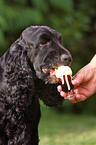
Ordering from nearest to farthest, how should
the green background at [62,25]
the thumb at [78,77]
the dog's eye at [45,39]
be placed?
the dog's eye at [45,39]
the thumb at [78,77]
the green background at [62,25]

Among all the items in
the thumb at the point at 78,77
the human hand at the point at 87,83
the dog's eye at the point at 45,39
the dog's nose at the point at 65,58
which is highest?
the dog's eye at the point at 45,39

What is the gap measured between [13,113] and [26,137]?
29 cm

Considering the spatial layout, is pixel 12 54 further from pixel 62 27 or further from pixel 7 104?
pixel 62 27

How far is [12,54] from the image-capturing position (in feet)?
9.34

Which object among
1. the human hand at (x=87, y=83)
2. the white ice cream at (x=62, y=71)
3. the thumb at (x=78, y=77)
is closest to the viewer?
the white ice cream at (x=62, y=71)

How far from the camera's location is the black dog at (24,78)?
2715 millimetres

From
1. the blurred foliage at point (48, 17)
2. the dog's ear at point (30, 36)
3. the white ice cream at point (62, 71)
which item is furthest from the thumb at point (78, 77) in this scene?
the blurred foliage at point (48, 17)

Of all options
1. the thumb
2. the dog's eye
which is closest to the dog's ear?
the dog's eye

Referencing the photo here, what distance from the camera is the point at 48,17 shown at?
994 centimetres

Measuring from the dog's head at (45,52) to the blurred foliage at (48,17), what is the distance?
5.98 meters

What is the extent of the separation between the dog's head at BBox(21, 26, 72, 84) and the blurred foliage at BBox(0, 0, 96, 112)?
598 centimetres

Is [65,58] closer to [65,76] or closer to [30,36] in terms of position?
[65,76]

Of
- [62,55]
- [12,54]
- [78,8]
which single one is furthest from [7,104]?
[78,8]

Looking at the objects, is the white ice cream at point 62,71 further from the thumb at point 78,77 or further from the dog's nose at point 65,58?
the thumb at point 78,77
